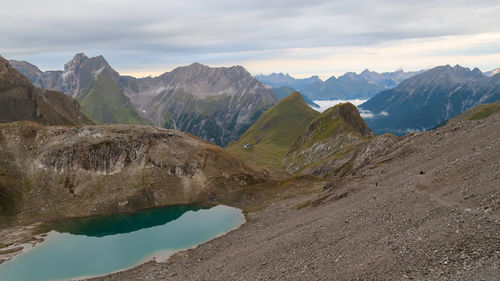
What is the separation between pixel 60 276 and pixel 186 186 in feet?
202

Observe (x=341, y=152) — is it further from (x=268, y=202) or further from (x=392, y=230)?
(x=392, y=230)

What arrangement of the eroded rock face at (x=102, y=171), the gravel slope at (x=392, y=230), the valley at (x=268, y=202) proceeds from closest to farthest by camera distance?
the gravel slope at (x=392, y=230)
the valley at (x=268, y=202)
the eroded rock face at (x=102, y=171)

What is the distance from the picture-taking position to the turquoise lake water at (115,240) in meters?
72.4

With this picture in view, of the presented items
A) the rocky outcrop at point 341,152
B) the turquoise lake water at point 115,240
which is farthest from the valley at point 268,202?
the rocky outcrop at point 341,152

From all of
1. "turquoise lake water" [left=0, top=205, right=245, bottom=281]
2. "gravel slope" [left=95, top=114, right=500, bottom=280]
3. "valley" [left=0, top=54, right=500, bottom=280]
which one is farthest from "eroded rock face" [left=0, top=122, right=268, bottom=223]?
"gravel slope" [left=95, top=114, right=500, bottom=280]

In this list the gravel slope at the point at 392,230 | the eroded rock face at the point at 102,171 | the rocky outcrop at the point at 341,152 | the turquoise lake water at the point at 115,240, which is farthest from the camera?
the rocky outcrop at the point at 341,152

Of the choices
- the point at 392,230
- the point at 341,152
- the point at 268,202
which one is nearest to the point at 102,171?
the point at 268,202

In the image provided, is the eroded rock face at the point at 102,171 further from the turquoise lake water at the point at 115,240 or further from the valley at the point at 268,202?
the turquoise lake water at the point at 115,240

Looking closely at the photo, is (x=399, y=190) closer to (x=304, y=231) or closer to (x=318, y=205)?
(x=304, y=231)

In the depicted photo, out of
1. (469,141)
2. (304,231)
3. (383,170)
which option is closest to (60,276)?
(304,231)

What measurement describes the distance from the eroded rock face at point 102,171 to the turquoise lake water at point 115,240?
8752 mm

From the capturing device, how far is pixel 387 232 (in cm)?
4538

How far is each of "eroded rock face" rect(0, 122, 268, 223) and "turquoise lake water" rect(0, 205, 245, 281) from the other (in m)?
8.75

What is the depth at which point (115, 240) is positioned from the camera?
302 feet
